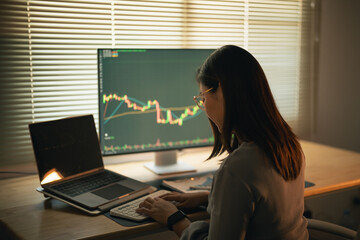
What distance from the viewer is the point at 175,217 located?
1.30 metres

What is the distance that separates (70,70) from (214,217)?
1185 mm

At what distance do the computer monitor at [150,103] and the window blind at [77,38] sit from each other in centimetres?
33

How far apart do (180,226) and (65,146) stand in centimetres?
59

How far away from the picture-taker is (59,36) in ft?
6.26

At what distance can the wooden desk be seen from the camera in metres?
1.24

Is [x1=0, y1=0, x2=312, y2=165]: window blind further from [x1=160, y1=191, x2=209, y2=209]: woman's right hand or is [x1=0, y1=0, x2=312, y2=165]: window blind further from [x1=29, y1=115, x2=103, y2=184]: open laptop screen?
[x1=160, y1=191, x2=209, y2=209]: woman's right hand

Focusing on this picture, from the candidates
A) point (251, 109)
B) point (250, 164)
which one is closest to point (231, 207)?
point (250, 164)

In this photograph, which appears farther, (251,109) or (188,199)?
(188,199)

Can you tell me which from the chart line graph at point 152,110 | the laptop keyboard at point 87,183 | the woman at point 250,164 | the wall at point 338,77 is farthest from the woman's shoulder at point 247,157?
the wall at point 338,77

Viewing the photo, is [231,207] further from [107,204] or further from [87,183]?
[87,183]

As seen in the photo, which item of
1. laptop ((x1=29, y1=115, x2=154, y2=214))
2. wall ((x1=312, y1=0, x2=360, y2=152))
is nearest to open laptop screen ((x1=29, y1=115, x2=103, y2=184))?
laptop ((x1=29, y1=115, x2=154, y2=214))

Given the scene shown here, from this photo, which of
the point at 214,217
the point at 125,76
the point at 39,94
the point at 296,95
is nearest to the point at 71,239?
the point at 214,217

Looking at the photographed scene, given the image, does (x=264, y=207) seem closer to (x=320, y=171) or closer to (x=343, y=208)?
(x=320, y=171)

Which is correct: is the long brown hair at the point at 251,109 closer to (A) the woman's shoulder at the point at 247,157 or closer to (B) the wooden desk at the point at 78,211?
(A) the woman's shoulder at the point at 247,157
